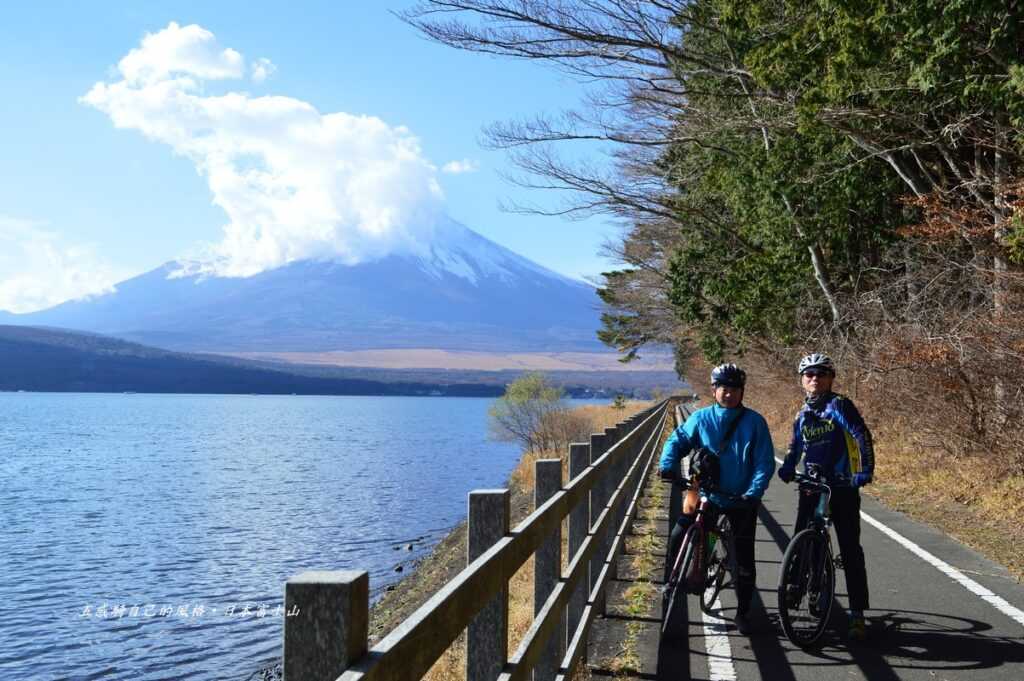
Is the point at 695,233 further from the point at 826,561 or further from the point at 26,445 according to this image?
the point at 26,445

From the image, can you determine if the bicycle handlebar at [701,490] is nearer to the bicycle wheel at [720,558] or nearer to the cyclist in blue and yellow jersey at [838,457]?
the bicycle wheel at [720,558]

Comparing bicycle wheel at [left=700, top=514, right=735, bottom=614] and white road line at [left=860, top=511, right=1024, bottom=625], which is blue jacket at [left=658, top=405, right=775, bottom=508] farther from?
white road line at [left=860, top=511, right=1024, bottom=625]

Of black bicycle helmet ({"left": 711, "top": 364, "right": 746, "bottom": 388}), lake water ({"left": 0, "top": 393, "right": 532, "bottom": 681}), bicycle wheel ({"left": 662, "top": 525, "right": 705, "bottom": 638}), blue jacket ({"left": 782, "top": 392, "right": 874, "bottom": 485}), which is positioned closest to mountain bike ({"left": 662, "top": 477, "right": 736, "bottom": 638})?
bicycle wheel ({"left": 662, "top": 525, "right": 705, "bottom": 638})

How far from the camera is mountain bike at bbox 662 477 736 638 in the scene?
6.55 meters

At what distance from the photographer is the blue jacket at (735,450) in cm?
656

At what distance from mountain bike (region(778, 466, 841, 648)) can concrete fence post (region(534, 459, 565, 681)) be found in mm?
2017

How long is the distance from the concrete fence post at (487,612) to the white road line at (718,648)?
111 inches

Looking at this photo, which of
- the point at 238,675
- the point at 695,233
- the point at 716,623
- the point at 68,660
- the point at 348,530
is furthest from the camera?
the point at 348,530

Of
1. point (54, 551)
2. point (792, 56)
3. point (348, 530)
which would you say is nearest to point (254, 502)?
point (348, 530)

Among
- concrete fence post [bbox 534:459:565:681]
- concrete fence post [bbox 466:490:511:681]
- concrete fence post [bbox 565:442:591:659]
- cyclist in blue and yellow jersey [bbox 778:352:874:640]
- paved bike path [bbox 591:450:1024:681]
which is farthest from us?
cyclist in blue and yellow jersey [bbox 778:352:874:640]

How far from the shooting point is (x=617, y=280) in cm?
4359

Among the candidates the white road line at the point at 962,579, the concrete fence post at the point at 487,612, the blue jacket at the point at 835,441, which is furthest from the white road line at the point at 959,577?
the concrete fence post at the point at 487,612

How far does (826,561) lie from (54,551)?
29962 mm

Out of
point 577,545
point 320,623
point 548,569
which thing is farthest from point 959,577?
point 320,623
